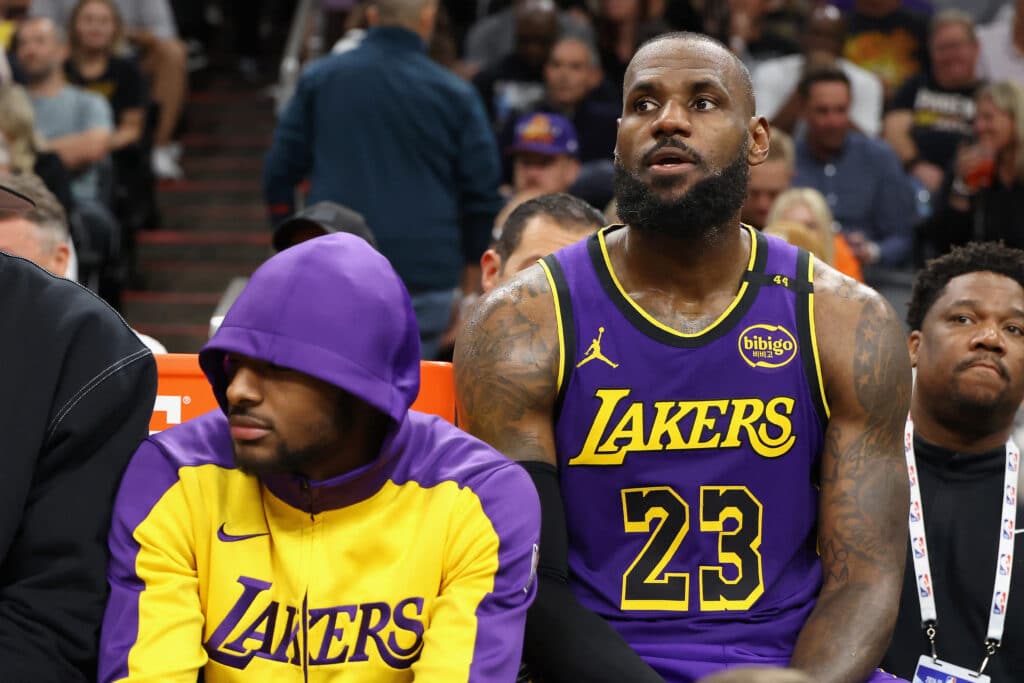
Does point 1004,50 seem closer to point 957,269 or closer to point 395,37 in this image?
point 395,37

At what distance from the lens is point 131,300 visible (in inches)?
308

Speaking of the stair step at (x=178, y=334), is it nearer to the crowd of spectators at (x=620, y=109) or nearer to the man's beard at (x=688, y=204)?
the crowd of spectators at (x=620, y=109)

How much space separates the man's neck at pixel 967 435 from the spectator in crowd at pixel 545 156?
2959 millimetres

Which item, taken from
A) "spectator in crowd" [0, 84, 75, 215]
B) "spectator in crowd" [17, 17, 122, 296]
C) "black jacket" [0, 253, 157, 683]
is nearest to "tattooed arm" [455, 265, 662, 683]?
"black jacket" [0, 253, 157, 683]

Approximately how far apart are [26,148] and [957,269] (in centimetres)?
405

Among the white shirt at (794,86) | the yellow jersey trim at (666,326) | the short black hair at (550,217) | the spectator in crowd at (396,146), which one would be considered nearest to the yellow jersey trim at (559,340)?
the yellow jersey trim at (666,326)

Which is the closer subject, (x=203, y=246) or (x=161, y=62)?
(x=203, y=246)

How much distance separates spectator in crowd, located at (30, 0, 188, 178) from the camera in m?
9.25

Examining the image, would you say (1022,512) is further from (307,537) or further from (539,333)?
(307,537)

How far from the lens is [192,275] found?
822cm

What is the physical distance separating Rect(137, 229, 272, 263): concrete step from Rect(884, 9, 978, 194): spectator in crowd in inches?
149

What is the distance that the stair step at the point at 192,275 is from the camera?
8148 millimetres

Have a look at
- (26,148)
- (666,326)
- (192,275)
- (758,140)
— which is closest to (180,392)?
(666,326)

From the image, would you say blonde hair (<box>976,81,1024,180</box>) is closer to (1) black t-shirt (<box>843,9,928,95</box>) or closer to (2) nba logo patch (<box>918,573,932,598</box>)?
(1) black t-shirt (<box>843,9,928,95</box>)
